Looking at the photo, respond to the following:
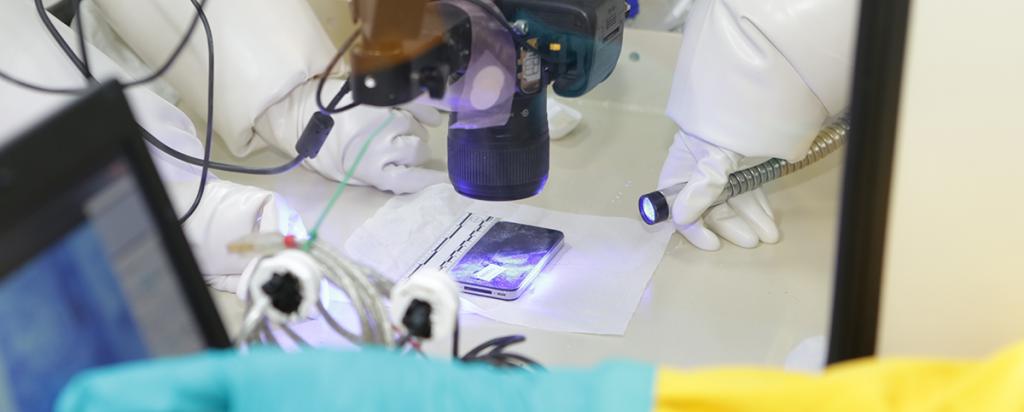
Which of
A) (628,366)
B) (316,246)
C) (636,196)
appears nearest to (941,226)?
(628,366)

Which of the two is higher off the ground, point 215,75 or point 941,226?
point 941,226

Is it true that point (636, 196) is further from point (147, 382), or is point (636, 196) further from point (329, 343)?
point (147, 382)

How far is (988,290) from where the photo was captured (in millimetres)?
410

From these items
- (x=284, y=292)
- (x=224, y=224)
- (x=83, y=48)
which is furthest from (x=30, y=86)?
(x=284, y=292)

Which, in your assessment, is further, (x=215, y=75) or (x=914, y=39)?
(x=215, y=75)

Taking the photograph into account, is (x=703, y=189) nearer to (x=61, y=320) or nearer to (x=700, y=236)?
(x=700, y=236)

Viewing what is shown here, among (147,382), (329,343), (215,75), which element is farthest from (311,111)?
(147,382)

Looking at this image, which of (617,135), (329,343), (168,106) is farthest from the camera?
(617,135)

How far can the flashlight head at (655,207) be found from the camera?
76 cm

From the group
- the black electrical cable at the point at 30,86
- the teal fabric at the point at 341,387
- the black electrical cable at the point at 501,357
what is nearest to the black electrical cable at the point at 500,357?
the black electrical cable at the point at 501,357

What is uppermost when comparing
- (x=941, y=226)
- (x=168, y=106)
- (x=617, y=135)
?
(x=941, y=226)

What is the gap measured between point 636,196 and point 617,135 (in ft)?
0.36

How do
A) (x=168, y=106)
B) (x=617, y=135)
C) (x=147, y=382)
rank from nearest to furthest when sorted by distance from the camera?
(x=147, y=382), (x=168, y=106), (x=617, y=135)

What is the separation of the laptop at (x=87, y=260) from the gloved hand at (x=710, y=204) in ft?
1.35
